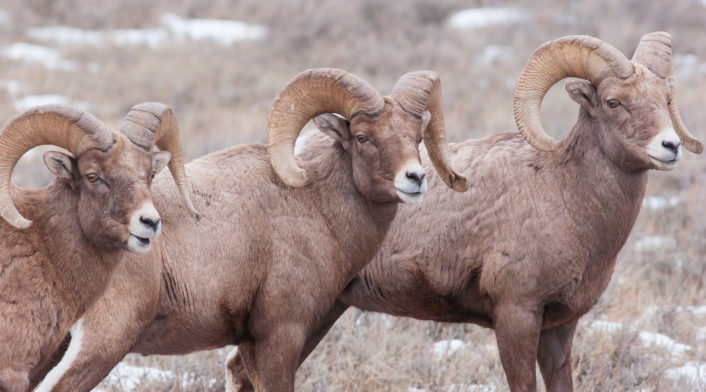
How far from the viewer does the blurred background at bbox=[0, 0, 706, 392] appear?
7.30 metres

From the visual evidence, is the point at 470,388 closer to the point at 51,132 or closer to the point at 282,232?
the point at 282,232

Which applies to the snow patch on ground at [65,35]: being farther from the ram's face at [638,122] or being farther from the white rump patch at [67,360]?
the ram's face at [638,122]

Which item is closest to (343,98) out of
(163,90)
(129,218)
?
(129,218)

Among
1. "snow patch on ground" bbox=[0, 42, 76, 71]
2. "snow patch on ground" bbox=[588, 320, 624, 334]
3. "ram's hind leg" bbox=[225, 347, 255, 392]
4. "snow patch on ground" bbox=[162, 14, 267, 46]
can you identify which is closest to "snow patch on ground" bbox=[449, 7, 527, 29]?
"snow patch on ground" bbox=[162, 14, 267, 46]

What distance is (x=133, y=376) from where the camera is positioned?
688cm

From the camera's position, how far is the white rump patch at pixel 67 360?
480cm

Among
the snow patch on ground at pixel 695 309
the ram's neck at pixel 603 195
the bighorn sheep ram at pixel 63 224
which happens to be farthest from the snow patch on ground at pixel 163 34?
the bighorn sheep ram at pixel 63 224

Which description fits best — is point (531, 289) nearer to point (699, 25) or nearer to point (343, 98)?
point (343, 98)

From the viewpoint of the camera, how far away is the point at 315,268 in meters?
5.48

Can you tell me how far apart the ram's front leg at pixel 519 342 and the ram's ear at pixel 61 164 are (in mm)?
2776

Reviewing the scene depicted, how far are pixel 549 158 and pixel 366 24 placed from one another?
15.1 metres

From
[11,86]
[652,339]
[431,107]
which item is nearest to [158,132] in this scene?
[431,107]

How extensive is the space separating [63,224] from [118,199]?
1.31ft

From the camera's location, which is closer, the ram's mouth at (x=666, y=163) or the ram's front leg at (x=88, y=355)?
the ram's front leg at (x=88, y=355)
